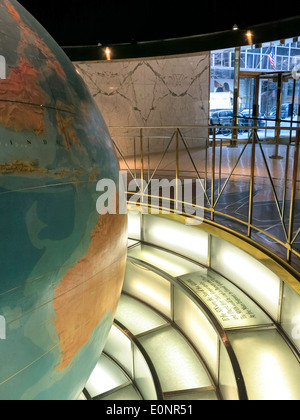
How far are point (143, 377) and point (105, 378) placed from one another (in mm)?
1290

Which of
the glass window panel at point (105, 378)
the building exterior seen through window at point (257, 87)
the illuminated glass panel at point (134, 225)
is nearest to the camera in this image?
the glass window panel at point (105, 378)

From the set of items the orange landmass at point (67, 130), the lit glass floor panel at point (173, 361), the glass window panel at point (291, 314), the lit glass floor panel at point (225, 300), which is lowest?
the lit glass floor panel at point (173, 361)

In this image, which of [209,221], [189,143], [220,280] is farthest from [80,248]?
[189,143]

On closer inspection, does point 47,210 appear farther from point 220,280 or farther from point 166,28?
point 166,28

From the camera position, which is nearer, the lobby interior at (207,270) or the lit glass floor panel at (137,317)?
the lobby interior at (207,270)

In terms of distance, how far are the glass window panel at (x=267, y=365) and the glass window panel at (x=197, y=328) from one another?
43 centimetres

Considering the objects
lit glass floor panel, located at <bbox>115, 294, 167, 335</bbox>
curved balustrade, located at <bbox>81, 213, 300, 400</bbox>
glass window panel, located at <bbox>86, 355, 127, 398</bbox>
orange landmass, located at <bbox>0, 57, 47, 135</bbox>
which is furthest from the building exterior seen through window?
orange landmass, located at <bbox>0, 57, 47, 135</bbox>

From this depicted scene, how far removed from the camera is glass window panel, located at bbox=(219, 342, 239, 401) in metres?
3.10

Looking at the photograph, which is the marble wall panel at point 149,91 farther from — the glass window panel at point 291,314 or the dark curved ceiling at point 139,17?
the glass window panel at point 291,314

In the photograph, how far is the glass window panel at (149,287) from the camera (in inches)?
206

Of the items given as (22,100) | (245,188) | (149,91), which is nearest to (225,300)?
(245,188)

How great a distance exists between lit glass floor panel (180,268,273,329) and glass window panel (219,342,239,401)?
0.95ft

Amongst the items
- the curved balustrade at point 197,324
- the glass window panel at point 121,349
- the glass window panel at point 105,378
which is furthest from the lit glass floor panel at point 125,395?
the glass window panel at point 105,378

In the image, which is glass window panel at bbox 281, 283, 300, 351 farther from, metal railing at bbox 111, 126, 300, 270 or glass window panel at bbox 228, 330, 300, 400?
metal railing at bbox 111, 126, 300, 270
